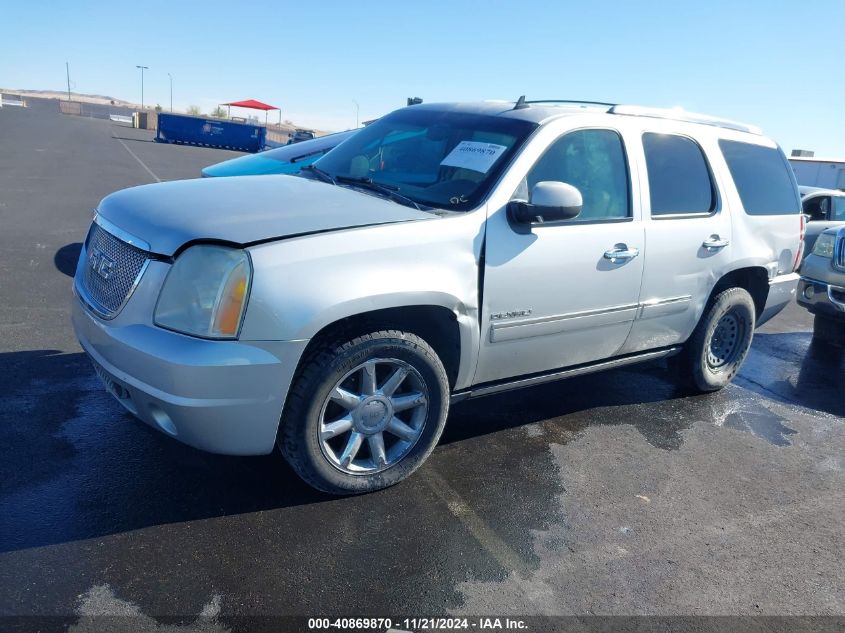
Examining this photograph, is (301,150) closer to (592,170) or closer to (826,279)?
(592,170)

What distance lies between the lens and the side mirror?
11.2ft

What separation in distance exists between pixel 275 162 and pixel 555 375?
528 cm

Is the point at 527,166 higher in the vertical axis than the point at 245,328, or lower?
higher

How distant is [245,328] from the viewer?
280 cm

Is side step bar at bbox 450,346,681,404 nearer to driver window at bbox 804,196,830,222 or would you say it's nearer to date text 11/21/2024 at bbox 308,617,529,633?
date text 11/21/2024 at bbox 308,617,529,633

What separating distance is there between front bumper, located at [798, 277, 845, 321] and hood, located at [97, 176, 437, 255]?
497 cm

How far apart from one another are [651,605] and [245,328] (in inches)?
77.2

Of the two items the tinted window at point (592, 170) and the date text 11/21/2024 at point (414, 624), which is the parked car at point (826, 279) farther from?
the date text 11/21/2024 at point (414, 624)

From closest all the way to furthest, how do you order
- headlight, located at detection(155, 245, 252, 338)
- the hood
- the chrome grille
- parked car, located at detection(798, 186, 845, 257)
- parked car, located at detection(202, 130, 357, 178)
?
headlight, located at detection(155, 245, 252, 338) < the hood < the chrome grille < parked car, located at detection(202, 130, 357, 178) < parked car, located at detection(798, 186, 845, 257)

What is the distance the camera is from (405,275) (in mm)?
3154

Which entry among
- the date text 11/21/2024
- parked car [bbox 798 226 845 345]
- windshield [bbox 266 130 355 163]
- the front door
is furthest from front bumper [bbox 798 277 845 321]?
the date text 11/21/2024

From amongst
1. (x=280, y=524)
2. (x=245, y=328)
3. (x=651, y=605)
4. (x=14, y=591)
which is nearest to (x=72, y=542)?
(x=14, y=591)

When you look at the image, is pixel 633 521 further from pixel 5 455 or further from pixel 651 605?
pixel 5 455

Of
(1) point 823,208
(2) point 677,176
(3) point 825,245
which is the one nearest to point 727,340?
(2) point 677,176
